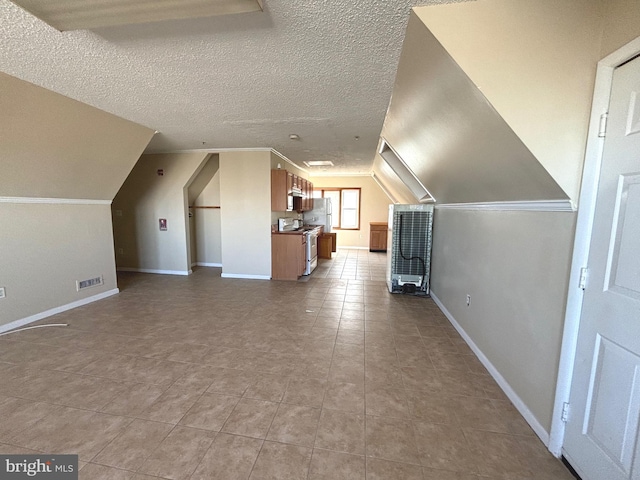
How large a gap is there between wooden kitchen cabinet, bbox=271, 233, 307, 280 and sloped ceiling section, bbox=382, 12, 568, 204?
2.74 m

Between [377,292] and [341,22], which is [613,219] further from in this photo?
[377,292]

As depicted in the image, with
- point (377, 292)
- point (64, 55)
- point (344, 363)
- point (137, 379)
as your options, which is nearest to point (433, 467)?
point (344, 363)

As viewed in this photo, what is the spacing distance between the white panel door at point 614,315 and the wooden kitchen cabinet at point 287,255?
13.2 feet

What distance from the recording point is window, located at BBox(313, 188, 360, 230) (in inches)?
352

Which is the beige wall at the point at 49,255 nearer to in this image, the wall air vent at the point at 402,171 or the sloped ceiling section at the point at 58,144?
the sloped ceiling section at the point at 58,144

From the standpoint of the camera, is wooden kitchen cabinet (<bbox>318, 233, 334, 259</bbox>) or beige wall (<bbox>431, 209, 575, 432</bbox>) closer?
beige wall (<bbox>431, 209, 575, 432</bbox>)

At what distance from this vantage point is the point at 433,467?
1.38 metres

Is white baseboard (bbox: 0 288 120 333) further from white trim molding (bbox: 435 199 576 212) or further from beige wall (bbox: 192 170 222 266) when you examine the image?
white trim molding (bbox: 435 199 576 212)

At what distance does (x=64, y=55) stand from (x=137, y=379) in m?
2.49

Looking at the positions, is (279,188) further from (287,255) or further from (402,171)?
(402,171)

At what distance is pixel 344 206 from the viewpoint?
9.04 meters

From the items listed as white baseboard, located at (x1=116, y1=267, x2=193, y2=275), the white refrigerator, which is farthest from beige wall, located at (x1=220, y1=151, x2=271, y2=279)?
the white refrigerator

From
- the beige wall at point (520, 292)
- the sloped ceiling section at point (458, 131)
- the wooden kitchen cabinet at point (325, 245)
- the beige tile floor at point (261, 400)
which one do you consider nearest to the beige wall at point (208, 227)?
the wooden kitchen cabinet at point (325, 245)

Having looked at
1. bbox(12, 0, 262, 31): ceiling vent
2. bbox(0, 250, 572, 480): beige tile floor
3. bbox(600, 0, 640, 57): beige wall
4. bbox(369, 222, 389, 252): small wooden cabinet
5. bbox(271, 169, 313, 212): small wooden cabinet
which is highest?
bbox(12, 0, 262, 31): ceiling vent
